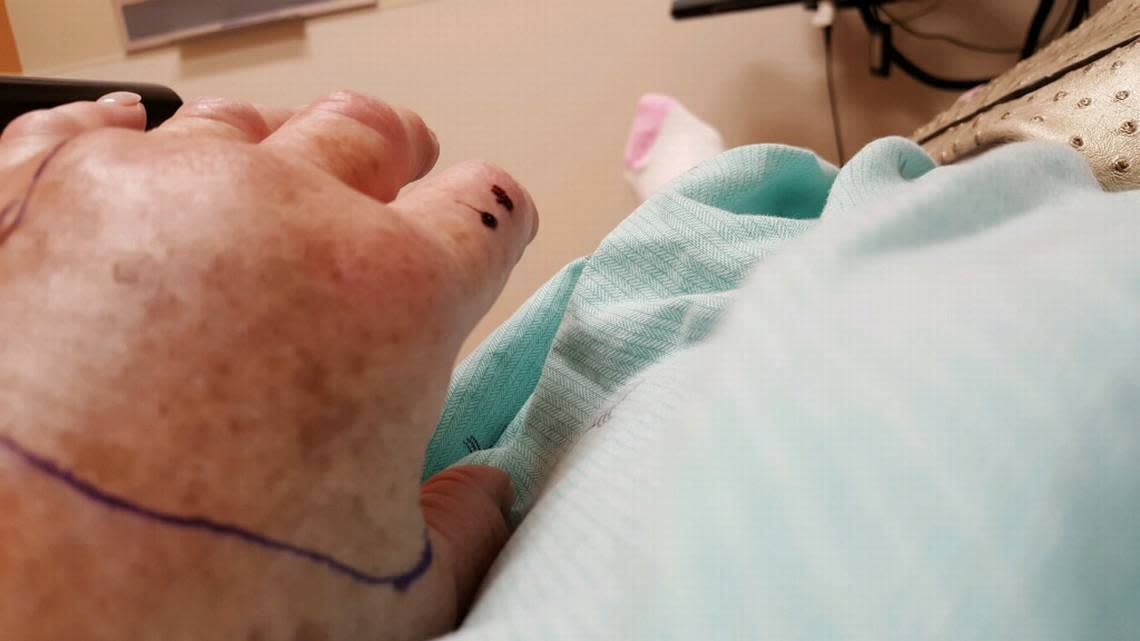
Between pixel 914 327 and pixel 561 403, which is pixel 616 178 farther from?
pixel 914 327

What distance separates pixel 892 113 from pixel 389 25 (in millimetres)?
818

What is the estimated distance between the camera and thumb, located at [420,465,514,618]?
0.28m

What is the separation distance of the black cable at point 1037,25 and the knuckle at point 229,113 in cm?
105

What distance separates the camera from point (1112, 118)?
44cm

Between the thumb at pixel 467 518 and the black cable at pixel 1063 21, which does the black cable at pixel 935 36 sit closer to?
the black cable at pixel 1063 21

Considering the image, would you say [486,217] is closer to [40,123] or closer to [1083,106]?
[40,123]

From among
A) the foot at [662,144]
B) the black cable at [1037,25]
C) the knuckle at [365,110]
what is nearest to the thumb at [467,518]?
the knuckle at [365,110]

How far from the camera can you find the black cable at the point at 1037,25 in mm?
1015

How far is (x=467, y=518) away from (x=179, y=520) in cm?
11

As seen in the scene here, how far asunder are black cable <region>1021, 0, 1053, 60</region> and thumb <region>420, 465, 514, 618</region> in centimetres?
103

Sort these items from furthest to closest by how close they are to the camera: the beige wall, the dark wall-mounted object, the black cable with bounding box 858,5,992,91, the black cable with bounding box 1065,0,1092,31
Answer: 1. the beige wall
2. the black cable with bounding box 858,5,992,91
3. the black cable with bounding box 1065,0,1092,31
4. the dark wall-mounted object

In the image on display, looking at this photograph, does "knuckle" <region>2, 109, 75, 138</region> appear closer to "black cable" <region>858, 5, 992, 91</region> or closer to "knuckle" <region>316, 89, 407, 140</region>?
"knuckle" <region>316, 89, 407, 140</region>

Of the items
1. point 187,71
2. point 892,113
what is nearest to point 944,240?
point 892,113

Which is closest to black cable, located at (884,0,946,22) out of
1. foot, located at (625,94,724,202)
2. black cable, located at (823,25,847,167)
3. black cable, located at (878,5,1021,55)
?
black cable, located at (878,5,1021,55)
